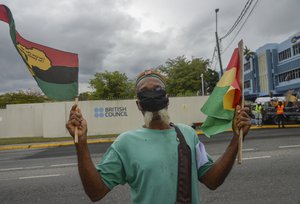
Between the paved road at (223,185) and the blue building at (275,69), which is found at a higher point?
the blue building at (275,69)

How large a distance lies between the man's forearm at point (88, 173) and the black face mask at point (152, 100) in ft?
1.43

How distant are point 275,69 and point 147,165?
174ft

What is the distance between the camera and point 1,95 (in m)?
64.1

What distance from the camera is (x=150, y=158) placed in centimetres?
195

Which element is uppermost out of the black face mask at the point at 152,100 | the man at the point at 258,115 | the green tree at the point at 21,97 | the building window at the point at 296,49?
the building window at the point at 296,49

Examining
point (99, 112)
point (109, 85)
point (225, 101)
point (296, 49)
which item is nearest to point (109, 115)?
point (99, 112)

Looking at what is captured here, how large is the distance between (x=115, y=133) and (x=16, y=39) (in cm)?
1882

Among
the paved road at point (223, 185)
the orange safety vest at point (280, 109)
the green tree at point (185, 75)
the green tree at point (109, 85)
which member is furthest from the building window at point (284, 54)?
the paved road at point (223, 185)

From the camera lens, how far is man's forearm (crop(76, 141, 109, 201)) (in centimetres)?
189

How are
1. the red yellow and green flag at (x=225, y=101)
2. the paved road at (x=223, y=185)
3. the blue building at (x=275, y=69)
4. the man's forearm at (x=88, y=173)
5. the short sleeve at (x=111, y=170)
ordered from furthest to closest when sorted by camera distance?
the blue building at (x=275, y=69)
the paved road at (x=223, y=185)
the red yellow and green flag at (x=225, y=101)
the short sleeve at (x=111, y=170)
the man's forearm at (x=88, y=173)

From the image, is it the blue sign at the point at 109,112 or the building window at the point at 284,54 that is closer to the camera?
the blue sign at the point at 109,112

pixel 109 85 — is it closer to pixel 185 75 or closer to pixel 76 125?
pixel 185 75

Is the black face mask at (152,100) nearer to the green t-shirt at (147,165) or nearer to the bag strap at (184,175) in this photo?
the green t-shirt at (147,165)

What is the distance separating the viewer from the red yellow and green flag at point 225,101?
7.70 ft
